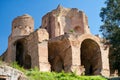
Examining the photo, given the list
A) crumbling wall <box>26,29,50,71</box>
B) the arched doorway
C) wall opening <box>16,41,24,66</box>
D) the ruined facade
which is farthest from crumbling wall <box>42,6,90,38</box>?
crumbling wall <box>26,29,50,71</box>

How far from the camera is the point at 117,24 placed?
2205 cm

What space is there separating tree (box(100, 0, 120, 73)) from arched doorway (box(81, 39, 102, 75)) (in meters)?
9.12

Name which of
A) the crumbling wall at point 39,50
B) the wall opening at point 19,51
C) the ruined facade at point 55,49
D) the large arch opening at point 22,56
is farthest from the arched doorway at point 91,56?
the wall opening at point 19,51

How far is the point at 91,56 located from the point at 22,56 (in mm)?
8108

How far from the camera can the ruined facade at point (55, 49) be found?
29.7m

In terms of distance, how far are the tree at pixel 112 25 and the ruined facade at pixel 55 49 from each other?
16.6 ft

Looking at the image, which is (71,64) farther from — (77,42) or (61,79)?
(61,79)

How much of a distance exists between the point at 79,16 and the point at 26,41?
11.6 m

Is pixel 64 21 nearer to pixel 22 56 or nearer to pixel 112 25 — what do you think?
pixel 22 56

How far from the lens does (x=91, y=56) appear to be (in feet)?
112

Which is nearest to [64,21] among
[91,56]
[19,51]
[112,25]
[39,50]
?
[19,51]

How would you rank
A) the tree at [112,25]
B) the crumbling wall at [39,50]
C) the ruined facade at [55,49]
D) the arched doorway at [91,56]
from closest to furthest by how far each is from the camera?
the tree at [112,25] < the crumbling wall at [39,50] < the ruined facade at [55,49] < the arched doorway at [91,56]

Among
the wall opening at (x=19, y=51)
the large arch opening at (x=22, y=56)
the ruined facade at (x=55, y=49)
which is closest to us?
the ruined facade at (x=55, y=49)

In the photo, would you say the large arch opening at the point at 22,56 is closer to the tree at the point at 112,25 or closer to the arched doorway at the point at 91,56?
the arched doorway at the point at 91,56
